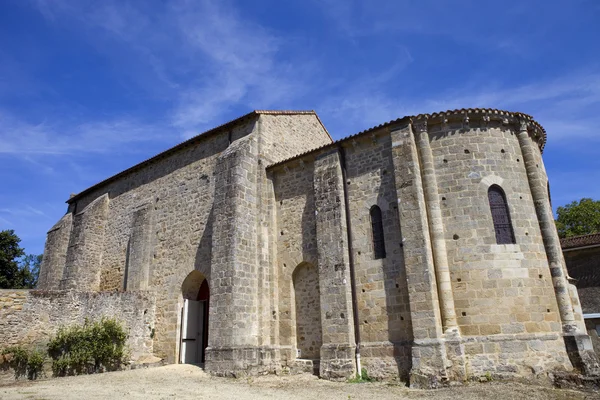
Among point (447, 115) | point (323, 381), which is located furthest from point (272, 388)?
point (447, 115)

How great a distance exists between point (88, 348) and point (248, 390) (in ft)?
20.0

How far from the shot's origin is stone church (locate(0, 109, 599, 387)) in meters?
9.65

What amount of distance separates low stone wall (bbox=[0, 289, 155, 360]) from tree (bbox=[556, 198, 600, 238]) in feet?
80.5

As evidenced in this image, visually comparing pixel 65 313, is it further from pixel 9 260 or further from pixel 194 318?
pixel 9 260

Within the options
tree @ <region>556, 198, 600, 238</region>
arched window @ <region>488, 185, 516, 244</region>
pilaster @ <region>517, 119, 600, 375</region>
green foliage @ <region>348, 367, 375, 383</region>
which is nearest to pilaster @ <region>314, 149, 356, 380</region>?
green foliage @ <region>348, 367, 375, 383</region>

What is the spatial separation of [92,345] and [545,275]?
42.0ft

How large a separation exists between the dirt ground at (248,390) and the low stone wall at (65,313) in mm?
1492

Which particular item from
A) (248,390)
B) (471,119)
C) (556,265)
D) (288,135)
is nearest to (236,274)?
(248,390)

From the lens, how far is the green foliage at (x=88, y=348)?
39.9 feet

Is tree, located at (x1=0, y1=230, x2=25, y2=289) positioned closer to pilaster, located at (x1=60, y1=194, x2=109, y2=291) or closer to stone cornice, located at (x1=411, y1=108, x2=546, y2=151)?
pilaster, located at (x1=60, y1=194, x2=109, y2=291)

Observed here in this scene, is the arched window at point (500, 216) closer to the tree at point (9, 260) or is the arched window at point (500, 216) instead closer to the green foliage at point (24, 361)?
the green foliage at point (24, 361)

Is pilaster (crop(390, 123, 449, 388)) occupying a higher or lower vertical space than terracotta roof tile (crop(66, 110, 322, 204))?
lower

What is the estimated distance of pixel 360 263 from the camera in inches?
447

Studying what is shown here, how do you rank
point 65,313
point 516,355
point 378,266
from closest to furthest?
point 516,355 → point 378,266 → point 65,313
